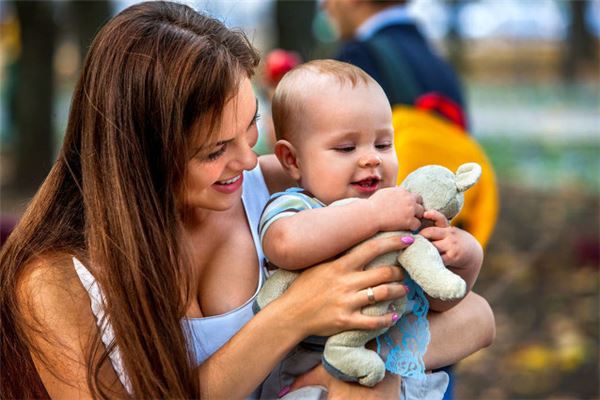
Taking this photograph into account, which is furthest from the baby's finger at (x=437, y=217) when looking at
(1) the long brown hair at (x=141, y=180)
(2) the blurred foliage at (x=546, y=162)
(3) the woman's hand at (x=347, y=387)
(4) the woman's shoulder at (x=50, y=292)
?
(2) the blurred foliage at (x=546, y=162)

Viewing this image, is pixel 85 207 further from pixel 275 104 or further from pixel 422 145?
pixel 422 145

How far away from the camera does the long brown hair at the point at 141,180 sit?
190 cm

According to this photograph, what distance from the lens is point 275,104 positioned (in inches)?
86.4

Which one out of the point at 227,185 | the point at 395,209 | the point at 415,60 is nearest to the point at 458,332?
the point at 395,209

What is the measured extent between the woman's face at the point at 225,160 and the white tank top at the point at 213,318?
0.74ft

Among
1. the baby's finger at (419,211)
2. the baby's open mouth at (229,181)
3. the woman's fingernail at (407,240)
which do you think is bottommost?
the woman's fingernail at (407,240)

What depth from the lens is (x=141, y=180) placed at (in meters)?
1.94

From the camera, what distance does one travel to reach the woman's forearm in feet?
7.00

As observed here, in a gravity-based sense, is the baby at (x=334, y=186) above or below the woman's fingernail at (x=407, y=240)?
above

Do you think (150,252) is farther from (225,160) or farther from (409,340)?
(409,340)

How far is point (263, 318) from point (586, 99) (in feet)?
33.5

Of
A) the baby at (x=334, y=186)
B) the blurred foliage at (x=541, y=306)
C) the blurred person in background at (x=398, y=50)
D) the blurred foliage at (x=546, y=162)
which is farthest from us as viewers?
the blurred foliage at (x=546, y=162)

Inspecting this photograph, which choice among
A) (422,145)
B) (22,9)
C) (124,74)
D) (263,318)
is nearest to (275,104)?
(124,74)

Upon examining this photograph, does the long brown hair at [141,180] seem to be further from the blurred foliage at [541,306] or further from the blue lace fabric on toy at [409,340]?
the blurred foliage at [541,306]
